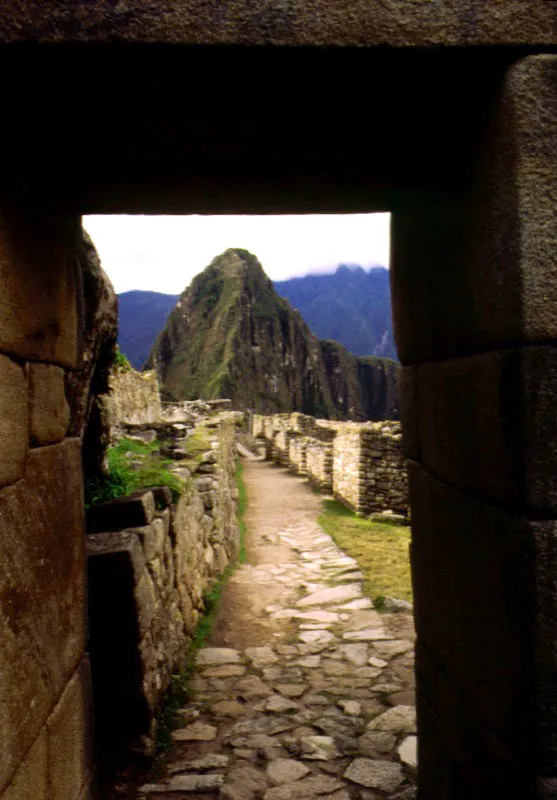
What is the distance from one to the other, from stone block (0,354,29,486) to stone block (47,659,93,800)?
3.38ft

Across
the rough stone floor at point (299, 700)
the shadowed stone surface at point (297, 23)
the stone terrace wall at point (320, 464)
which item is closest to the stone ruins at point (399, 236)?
the shadowed stone surface at point (297, 23)

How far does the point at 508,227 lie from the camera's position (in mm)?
1793

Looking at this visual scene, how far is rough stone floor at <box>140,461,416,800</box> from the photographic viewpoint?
145 inches

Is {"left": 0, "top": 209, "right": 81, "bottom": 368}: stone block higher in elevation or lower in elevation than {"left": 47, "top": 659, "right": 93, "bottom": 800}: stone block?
higher

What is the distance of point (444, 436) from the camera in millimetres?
2426

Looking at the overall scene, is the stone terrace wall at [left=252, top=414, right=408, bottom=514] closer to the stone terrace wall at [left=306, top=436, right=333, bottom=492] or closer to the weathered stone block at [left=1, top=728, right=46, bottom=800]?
the stone terrace wall at [left=306, top=436, right=333, bottom=492]

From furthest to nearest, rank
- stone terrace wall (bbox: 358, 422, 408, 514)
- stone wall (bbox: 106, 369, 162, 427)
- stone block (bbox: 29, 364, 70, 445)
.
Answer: stone wall (bbox: 106, 369, 162, 427) < stone terrace wall (bbox: 358, 422, 408, 514) < stone block (bbox: 29, 364, 70, 445)

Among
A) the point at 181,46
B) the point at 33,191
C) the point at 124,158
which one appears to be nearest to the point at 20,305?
the point at 33,191

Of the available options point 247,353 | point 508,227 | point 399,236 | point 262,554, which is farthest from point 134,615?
point 247,353

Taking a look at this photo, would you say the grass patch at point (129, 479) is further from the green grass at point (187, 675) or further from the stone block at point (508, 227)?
the stone block at point (508, 227)

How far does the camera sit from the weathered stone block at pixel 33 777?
1.92 meters

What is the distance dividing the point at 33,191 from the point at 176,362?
9289 cm

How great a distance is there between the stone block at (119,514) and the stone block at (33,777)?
206 centimetres

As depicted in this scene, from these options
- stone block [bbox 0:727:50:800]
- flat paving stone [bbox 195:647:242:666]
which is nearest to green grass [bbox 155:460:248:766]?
flat paving stone [bbox 195:647:242:666]
